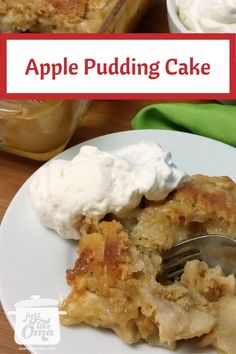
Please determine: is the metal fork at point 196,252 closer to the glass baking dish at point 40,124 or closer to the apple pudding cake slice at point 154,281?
the apple pudding cake slice at point 154,281

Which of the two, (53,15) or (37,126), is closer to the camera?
(37,126)

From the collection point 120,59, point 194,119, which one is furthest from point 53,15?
point 194,119

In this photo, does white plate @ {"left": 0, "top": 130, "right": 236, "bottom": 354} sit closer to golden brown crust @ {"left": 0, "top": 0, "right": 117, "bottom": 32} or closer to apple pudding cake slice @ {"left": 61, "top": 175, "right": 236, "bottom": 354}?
apple pudding cake slice @ {"left": 61, "top": 175, "right": 236, "bottom": 354}

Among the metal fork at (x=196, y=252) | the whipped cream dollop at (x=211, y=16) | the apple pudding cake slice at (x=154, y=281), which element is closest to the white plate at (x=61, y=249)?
the apple pudding cake slice at (x=154, y=281)

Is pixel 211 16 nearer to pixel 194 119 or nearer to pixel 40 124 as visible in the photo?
pixel 194 119

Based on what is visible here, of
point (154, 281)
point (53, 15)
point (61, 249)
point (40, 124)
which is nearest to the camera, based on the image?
point (154, 281)

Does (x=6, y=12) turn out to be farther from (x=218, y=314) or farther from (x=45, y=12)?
(x=218, y=314)
